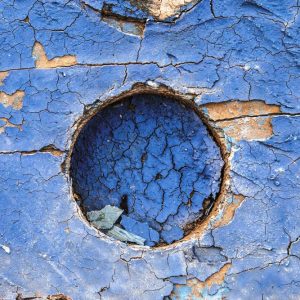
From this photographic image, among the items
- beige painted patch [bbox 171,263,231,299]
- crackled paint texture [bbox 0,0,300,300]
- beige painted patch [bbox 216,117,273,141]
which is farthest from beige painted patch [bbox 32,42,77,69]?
beige painted patch [bbox 171,263,231,299]

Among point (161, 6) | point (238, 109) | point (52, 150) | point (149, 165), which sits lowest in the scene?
point (149, 165)

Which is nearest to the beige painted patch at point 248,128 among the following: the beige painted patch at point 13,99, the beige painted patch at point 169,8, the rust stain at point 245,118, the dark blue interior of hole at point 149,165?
the rust stain at point 245,118

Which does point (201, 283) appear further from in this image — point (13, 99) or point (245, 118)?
point (13, 99)

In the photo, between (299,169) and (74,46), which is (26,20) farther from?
(299,169)

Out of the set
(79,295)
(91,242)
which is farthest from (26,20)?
(79,295)

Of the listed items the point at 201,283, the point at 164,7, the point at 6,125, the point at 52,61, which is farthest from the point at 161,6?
the point at 201,283

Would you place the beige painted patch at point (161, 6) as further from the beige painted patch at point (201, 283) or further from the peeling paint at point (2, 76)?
the beige painted patch at point (201, 283)
